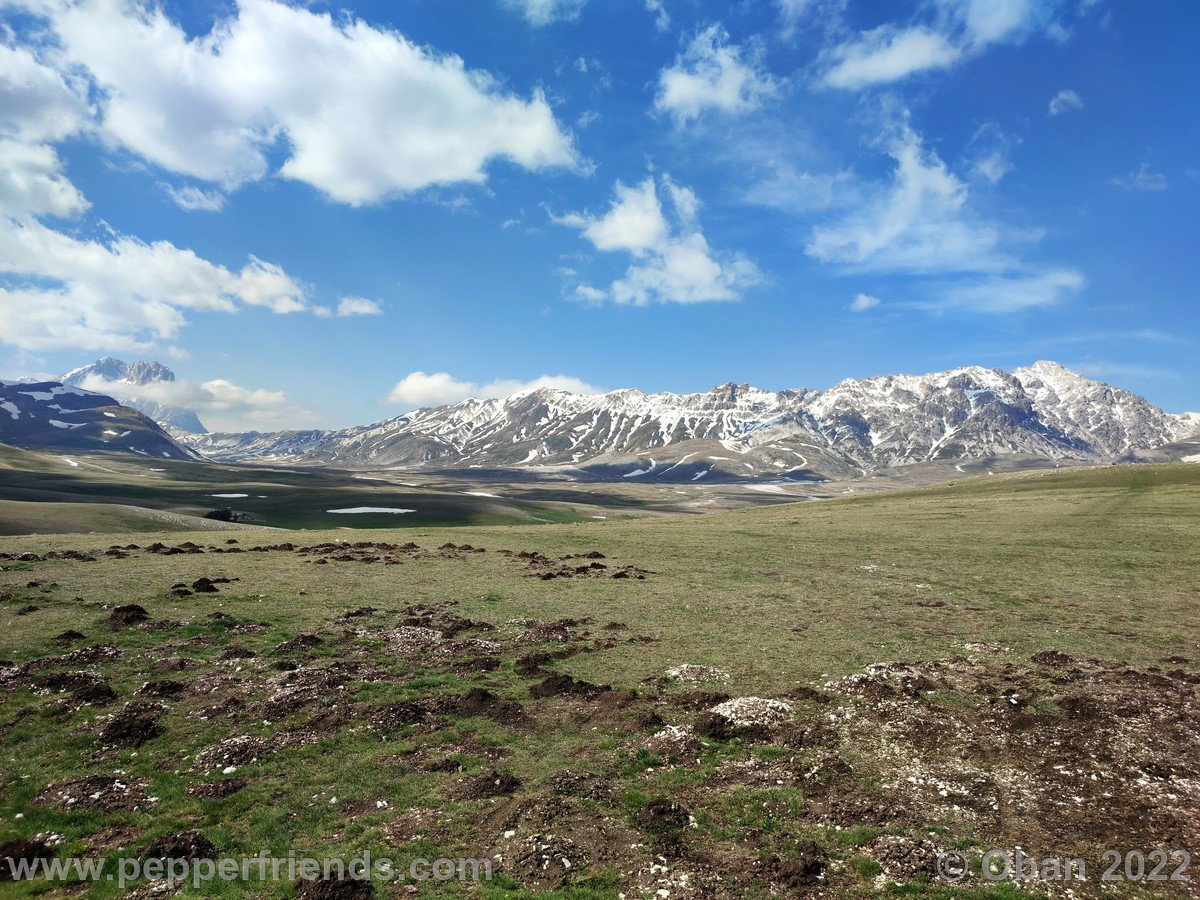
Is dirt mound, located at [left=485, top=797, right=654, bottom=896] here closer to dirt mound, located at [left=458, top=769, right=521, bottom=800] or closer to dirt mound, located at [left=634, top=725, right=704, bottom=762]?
dirt mound, located at [left=458, top=769, right=521, bottom=800]

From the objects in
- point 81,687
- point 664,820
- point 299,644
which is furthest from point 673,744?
point 81,687

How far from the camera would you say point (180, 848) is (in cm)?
1279

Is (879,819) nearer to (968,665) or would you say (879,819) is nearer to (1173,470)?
(968,665)

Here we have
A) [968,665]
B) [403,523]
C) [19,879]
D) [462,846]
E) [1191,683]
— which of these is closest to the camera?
[19,879]

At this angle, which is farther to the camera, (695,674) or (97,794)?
(695,674)

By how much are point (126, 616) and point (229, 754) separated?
1566 cm

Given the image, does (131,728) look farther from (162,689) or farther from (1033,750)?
(1033,750)

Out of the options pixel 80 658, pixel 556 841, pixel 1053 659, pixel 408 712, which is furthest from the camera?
pixel 1053 659

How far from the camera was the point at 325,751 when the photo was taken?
1744 cm

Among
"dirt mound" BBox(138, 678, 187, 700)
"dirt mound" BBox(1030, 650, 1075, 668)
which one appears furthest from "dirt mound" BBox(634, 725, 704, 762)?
"dirt mound" BBox(1030, 650, 1075, 668)

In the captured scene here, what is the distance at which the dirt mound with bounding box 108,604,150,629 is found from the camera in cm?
2652

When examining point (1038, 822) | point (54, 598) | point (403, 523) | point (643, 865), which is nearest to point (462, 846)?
point (643, 865)

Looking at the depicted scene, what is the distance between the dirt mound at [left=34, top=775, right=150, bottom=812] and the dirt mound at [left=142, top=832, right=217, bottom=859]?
2.16 metres

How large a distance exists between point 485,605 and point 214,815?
21.5 meters
